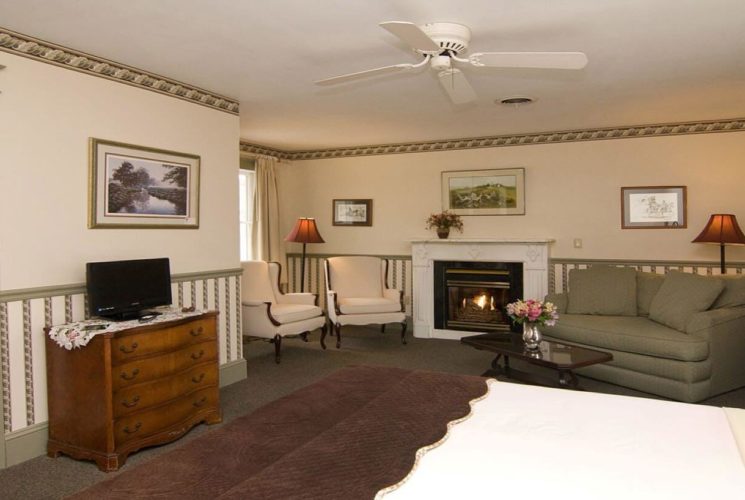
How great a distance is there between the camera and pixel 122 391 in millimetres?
3180

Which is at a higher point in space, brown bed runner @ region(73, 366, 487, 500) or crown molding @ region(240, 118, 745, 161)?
crown molding @ region(240, 118, 745, 161)

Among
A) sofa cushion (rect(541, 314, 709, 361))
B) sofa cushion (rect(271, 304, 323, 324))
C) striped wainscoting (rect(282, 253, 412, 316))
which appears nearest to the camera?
sofa cushion (rect(541, 314, 709, 361))

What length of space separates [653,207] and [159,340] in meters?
5.18

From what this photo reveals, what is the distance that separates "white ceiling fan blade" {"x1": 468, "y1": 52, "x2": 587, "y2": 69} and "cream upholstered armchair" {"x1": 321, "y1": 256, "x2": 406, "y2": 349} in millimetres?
3837

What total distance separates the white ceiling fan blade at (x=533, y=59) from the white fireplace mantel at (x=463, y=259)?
3.67 m

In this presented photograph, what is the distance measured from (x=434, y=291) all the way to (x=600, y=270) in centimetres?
201

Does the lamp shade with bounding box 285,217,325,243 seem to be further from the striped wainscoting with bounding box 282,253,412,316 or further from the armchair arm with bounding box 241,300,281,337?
the armchair arm with bounding box 241,300,281,337

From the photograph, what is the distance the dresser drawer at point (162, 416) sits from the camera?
10.5 feet

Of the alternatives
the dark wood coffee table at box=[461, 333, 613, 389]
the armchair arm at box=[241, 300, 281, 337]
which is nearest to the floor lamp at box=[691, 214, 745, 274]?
the dark wood coffee table at box=[461, 333, 613, 389]

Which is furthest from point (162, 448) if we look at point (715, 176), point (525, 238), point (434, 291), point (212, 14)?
point (715, 176)

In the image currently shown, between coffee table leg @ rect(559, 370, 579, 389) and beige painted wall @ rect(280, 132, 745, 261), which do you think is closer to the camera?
coffee table leg @ rect(559, 370, 579, 389)

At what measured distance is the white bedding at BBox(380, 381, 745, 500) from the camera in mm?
1539

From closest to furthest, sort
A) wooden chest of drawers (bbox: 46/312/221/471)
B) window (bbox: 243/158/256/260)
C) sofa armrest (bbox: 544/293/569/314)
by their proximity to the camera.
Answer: wooden chest of drawers (bbox: 46/312/221/471) → sofa armrest (bbox: 544/293/569/314) → window (bbox: 243/158/256/260)

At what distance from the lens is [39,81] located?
334 centimetres
